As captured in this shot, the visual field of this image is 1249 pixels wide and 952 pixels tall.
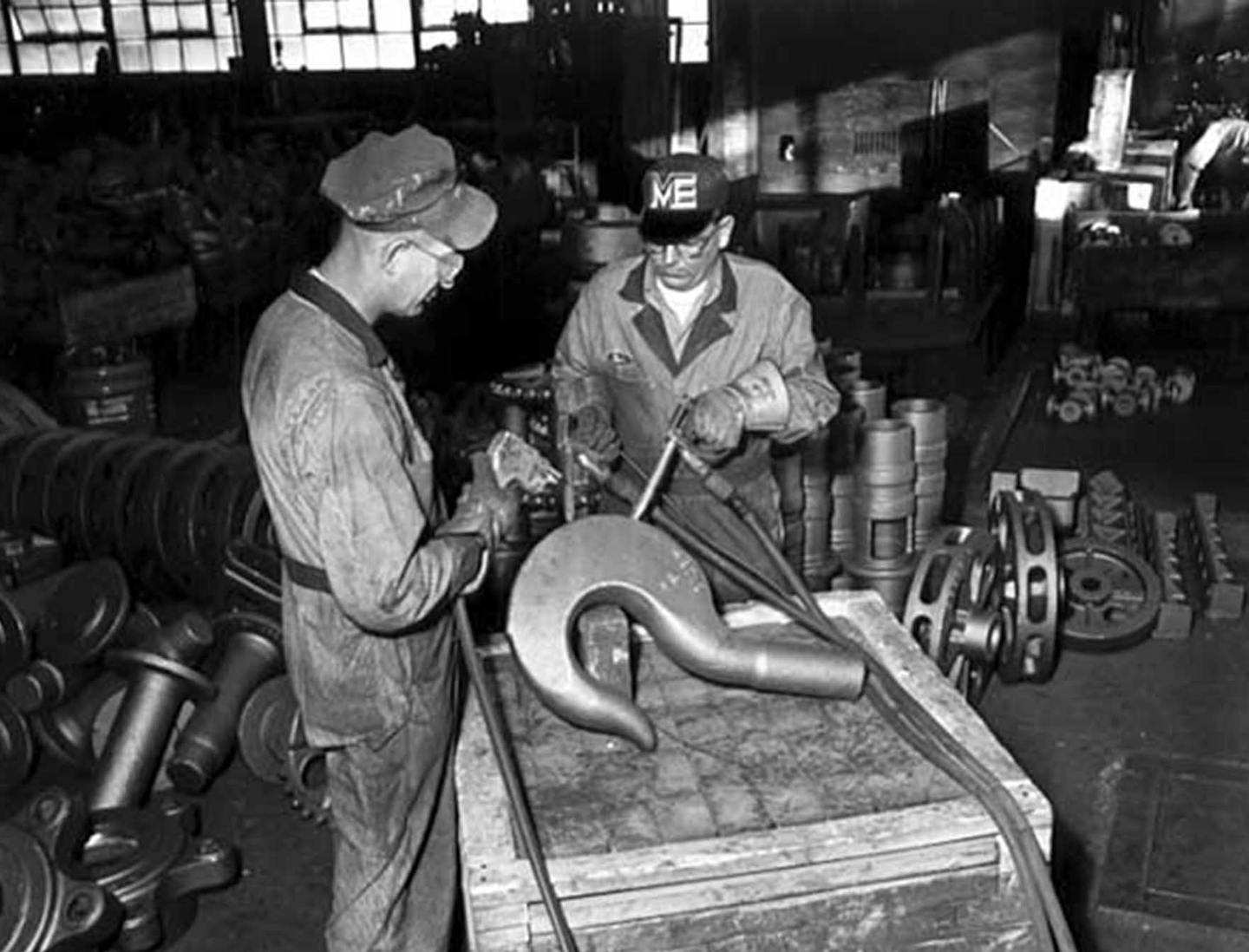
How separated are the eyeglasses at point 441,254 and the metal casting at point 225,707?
1.63m

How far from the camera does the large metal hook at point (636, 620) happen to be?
5.98ft

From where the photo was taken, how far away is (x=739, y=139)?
9516 millimetres

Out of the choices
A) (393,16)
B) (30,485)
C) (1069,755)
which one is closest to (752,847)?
(1069,755)

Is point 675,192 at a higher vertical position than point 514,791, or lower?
higher

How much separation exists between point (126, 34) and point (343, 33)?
2720mm

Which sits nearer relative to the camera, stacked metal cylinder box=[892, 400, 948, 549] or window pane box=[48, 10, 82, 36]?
stacked metal cylinder box=[892, 400, 948, 549]

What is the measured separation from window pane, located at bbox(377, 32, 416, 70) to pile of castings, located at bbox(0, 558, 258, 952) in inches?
459

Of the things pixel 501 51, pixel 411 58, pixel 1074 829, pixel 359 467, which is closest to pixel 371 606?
pixel 359 467

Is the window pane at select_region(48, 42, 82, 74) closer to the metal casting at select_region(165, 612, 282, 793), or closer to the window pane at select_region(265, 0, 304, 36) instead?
the window pane at select_region(265, 0, 304, 36)

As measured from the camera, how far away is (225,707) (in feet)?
10.5

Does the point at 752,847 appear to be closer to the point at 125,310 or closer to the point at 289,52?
the point at 125,310

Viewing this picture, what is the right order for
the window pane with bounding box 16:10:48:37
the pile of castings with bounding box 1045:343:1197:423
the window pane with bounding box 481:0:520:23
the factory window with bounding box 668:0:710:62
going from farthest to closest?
the window pane with bounding box 16:10:48:37 → the window pane with bounding box 481:0:520:23 → the factory window with bounding box 668:0:710:62 → the pile of castings with bounding box 1045:343:1197:423

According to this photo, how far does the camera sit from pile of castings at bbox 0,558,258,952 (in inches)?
99.9

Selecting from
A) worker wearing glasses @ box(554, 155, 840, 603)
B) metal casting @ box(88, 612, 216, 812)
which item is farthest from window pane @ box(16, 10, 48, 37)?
worker wearing glasses @ box(554, 155, 840, 603)
